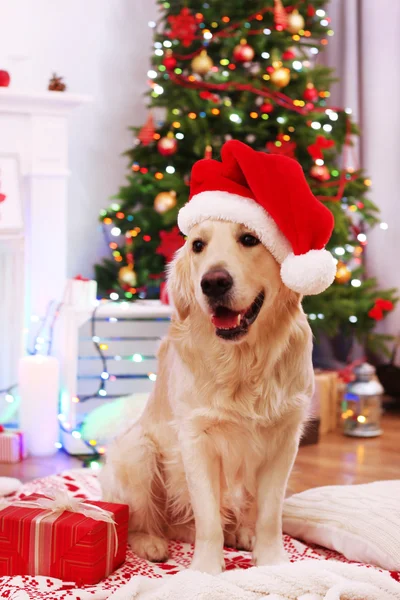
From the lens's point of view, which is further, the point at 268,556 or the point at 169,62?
the point at 169,62

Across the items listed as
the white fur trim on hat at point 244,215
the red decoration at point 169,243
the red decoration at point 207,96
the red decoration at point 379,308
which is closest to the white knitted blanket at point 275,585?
the white fur trim on hat at point 244,215

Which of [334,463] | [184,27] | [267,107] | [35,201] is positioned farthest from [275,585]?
[184,27]

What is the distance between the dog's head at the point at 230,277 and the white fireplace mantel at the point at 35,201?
73.4 inches

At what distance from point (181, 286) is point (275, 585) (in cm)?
65

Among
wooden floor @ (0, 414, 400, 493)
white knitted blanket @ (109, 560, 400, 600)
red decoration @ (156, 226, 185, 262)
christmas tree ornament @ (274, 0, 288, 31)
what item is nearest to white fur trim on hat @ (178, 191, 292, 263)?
white knitted blanket @ (109, 560, 400, 600)

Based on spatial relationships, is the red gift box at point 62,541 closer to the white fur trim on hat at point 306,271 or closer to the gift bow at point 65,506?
the gift bow at point 65,506

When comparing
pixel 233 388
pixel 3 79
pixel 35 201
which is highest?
pixel 3 79

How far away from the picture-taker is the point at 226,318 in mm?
Answer: 1575

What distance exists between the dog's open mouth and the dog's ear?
A: 0.12m

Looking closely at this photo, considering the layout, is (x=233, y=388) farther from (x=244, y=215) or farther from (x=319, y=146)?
(x=319, y=146)

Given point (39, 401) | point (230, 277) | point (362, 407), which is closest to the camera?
point (230, 277)

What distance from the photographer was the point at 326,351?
4.62 m

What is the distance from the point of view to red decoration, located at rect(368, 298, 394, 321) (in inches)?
157

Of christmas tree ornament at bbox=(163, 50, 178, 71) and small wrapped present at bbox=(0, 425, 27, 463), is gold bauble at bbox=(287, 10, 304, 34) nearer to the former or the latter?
christmas tree ornament at bbox=(163, 50, 178, 71)
